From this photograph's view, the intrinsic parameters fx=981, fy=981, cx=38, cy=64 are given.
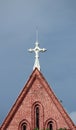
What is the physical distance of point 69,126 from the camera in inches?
3711

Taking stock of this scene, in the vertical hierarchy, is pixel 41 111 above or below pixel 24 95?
below

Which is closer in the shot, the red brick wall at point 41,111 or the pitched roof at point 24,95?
the pitched roof at point 24,95

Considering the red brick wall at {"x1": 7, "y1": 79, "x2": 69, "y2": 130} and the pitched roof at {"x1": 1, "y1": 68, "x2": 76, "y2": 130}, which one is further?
the red brick wall at {"x1": 7, "y1": 79, "x2": 69, "y2": 130}

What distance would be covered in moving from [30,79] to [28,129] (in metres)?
4.95

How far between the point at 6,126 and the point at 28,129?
2.17m

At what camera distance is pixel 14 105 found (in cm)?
9569

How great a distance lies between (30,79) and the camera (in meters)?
96.2

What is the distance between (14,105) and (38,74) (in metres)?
3.86

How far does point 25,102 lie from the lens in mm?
96062

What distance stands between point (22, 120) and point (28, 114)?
2.72 ft

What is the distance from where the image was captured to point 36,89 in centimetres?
9625

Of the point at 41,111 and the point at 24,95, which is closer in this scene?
the point at 41,111

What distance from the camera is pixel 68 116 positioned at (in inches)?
3718

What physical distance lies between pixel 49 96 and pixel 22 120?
11.5ft
